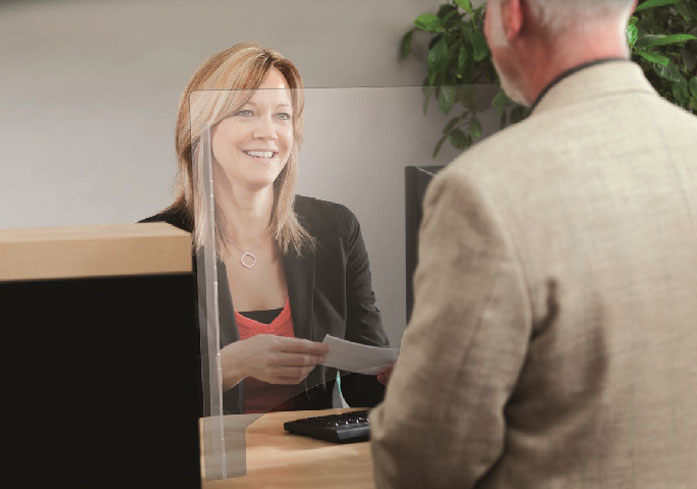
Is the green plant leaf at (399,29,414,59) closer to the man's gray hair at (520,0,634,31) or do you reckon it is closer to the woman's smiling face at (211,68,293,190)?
the woman's smiling face at (211,68,293,190)

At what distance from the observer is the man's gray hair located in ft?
2.74

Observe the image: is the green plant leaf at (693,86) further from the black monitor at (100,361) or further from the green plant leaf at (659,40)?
the black monitor at (100,361)

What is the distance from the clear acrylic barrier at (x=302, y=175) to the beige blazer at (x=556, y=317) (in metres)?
0.51

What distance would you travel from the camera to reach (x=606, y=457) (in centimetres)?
79

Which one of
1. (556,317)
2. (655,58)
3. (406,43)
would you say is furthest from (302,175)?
(406,43)

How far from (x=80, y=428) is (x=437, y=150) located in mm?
679

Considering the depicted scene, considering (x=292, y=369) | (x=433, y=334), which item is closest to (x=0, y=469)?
(x=292, y=369)

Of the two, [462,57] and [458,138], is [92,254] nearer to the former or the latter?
[458,138]

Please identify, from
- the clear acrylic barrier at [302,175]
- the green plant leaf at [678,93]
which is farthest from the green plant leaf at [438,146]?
the green plant leaf at [678,93]

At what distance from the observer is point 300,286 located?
1.32 m

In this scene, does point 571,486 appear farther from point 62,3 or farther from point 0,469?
point 62,3

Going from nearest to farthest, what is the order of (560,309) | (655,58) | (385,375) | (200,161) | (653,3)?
(560,309), (200,161), (385,375), (655,58), (653,3)

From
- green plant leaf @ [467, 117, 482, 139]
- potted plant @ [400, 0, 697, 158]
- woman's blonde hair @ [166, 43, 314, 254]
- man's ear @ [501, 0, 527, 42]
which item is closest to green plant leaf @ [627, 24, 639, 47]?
potted plant @ [400, 0, 697, 158]

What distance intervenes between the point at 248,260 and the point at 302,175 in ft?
0.50
